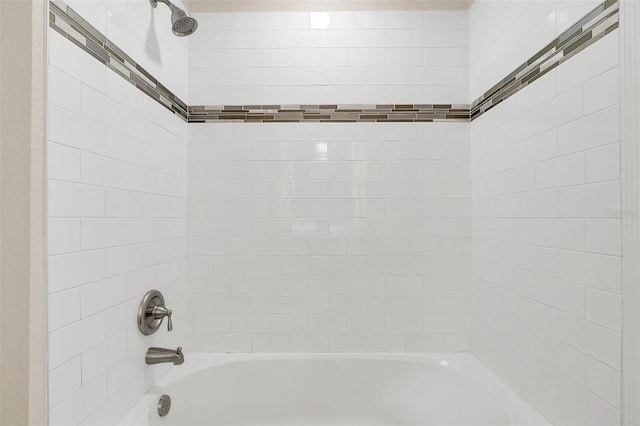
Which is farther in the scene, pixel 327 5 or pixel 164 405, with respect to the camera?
pixel 327 5

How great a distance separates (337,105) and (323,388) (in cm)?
153

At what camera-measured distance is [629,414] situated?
3.09 feet

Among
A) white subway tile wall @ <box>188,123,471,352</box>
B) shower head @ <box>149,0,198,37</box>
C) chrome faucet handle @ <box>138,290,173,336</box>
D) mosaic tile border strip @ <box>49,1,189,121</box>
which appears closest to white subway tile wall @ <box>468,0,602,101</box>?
white subway tile wall @ <box>188,123,471,352</box>

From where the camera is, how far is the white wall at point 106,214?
1001 millimetres

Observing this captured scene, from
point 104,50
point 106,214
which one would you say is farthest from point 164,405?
point 104,50

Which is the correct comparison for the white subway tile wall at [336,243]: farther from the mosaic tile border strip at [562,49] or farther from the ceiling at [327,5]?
the ceiling at [327,5]

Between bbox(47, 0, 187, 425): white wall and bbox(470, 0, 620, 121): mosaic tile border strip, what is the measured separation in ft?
5.06

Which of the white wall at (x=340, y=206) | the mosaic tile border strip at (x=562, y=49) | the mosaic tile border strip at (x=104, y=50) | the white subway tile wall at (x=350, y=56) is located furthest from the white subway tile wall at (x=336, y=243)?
the mosaic tile border strip at (x=104, y=50)

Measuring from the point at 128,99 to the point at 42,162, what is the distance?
549 mm

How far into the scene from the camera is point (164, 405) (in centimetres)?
154

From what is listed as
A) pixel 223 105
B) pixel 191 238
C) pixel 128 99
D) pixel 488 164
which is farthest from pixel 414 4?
pixel 191 238

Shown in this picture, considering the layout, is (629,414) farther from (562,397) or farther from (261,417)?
(261,417)

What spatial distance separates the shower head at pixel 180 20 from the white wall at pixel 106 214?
10 cm

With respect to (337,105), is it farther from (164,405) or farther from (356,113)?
(164,405)
